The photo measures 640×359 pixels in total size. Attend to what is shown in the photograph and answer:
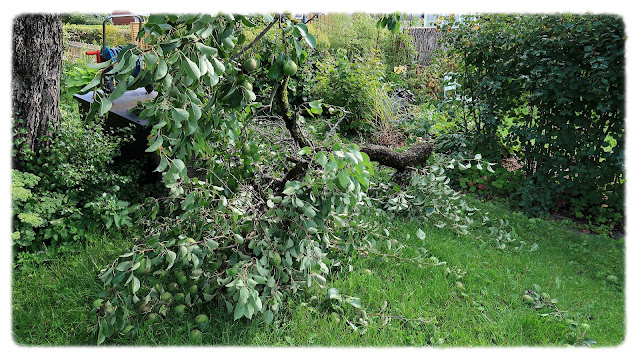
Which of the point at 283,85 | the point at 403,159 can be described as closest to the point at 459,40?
the point at 403,159

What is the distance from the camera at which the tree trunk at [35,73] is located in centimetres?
373

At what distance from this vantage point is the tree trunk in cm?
373

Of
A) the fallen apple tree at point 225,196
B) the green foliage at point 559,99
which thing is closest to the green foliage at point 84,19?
the green foliage at point 559,99

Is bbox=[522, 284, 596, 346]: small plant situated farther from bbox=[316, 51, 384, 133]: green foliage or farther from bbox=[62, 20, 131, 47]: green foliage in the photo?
bbox=[62, 20, 131, 47]: green foliage

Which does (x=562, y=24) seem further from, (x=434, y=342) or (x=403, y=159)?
(x=434, y=342)

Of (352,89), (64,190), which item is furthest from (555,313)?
(352,89)

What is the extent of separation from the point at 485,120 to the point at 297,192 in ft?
10.5

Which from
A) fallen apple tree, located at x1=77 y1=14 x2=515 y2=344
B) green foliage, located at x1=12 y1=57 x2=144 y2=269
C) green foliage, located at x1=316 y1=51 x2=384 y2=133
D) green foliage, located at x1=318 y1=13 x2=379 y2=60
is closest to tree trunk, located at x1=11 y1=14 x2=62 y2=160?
green foliage, located at x1=12 y1=57 x2=144 y2=269

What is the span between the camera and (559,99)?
444 cm

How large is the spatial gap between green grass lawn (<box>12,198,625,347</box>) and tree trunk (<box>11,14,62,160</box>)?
1.05 metres

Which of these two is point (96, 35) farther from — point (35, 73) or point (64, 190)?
point (64, 190)

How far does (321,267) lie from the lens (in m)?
2.74

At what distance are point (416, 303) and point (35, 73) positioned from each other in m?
3.45

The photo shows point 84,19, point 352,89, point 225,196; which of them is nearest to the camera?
point 225,196
